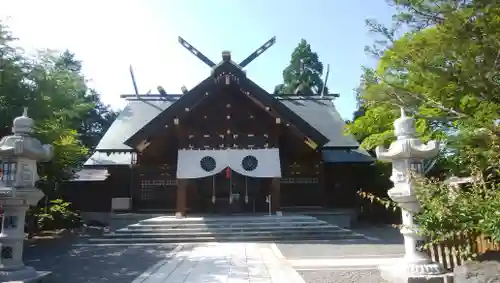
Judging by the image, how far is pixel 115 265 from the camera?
312 inches

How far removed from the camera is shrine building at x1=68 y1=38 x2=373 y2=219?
14.2 m

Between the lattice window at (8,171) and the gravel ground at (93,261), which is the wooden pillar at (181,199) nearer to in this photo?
the gravel ground at (93,261)

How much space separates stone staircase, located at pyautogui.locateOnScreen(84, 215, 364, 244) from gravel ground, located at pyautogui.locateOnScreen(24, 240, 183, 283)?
0.93 meters

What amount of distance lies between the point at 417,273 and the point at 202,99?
35.1 feet

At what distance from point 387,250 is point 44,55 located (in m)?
10.1

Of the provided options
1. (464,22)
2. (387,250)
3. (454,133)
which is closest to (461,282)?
(454,133)

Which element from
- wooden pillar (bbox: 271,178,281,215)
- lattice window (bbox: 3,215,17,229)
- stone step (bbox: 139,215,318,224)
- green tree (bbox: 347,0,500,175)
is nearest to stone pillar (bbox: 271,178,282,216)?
wooden pillar (bbox: 271,178,281,215)

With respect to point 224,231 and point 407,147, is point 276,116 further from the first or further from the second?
point 407,147

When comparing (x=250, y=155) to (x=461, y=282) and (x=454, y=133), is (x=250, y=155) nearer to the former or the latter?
(x=454, y=133)

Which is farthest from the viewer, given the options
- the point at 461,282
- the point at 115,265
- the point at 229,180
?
the point at 229,180

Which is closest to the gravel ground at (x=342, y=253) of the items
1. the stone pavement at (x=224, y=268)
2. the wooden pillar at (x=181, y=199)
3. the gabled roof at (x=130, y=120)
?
the stone pavement at (x=224, y=268)

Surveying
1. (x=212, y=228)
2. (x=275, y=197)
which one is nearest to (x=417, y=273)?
(x=212, y=228)

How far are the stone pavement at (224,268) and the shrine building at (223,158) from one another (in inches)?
183

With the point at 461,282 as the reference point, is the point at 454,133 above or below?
above
